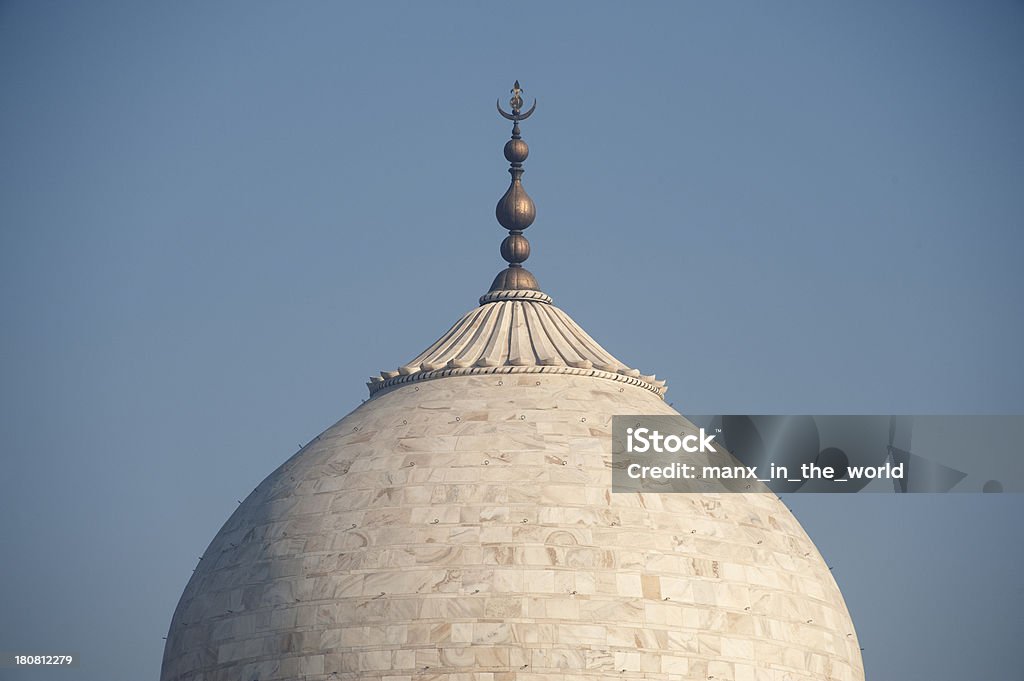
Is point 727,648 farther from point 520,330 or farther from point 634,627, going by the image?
point 520,330

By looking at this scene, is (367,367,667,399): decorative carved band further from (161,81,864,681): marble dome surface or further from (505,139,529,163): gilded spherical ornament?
(505,139,529,163): gilded spherical ornament

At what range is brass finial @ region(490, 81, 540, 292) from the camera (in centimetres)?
5312

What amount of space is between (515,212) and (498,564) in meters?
10.3

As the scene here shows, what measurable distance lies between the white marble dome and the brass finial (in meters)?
3.86

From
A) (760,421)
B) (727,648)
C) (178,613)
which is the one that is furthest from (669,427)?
(178,613)

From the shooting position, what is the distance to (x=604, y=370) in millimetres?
49688

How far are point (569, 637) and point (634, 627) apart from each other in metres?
1.08

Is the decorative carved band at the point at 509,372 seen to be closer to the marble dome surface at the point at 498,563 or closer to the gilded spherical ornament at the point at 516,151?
the marble dome surface at the point at 498,563

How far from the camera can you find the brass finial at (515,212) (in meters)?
53.1

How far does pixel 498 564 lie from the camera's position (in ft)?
148

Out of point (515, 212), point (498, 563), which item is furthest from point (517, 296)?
point (498, 563)

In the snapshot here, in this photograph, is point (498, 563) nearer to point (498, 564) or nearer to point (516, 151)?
point (498, 564)

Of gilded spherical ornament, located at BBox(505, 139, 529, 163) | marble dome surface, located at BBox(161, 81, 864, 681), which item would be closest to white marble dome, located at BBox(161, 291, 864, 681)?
marble dome surface, located at BBox(161, 81, 864, 681)

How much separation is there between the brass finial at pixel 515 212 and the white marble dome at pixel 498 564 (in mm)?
3863
